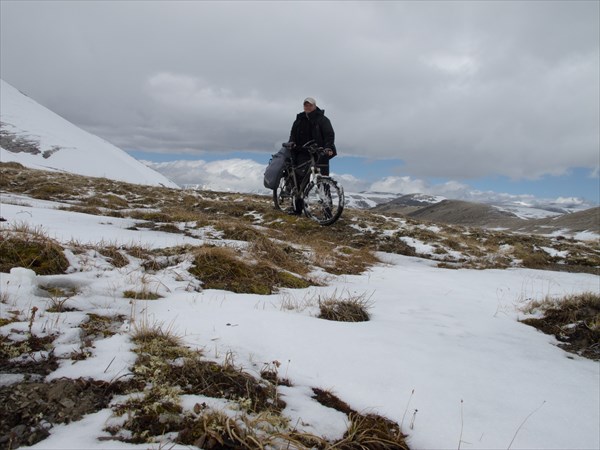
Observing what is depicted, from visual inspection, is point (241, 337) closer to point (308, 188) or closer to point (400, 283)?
point (400, 283)

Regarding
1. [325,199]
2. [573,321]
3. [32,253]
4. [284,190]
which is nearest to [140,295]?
[32,253]

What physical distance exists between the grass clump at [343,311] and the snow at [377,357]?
0.14 m

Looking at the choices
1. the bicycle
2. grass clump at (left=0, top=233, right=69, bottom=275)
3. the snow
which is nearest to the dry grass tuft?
grass clump at (left=0, top=233, right=69, bottom=275)

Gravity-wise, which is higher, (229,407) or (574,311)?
(574,311)

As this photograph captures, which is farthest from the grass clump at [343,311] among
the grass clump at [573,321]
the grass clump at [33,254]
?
the grass clump at [33,254]

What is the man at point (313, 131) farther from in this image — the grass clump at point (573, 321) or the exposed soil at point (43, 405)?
the exposed soil at point (43, 405)

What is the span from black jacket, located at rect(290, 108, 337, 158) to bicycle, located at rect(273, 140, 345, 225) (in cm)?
32

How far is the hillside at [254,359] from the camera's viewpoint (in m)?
2.01

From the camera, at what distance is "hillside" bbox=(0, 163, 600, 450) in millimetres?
2012

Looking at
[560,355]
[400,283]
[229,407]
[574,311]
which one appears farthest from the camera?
[400,283]

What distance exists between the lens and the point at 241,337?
3162 mm

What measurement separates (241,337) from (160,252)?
315 centimetres

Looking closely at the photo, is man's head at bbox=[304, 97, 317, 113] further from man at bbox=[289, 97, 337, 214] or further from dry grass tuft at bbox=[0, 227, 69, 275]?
dry grass tuft at bbox=[0, 227, 69, 275]

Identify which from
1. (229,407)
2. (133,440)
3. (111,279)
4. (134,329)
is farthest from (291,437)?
(111,279)
